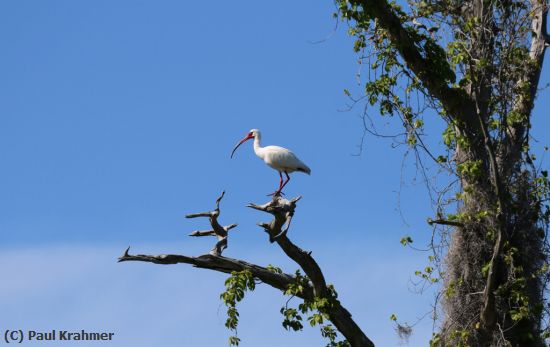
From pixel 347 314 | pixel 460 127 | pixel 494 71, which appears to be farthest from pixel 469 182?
pixel 347 314

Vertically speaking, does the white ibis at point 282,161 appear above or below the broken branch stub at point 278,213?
above

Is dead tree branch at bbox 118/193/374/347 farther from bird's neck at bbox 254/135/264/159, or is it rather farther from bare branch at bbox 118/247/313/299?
bird's neck at bbox 254/135/264/159

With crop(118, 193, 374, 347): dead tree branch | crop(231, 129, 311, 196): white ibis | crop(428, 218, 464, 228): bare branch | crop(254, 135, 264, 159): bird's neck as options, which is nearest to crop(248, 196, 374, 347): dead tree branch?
crop(118, 193, 374, 347): dead tree branch

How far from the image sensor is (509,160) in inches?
455

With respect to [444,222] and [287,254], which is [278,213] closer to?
[287,254]

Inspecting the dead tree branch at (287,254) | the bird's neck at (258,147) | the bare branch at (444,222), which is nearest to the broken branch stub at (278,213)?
the dead tree branch at (287,254)

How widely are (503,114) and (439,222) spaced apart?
57.5 inches

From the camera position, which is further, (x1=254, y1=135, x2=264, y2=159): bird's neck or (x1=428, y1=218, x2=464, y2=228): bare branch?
(x1=254, y1=135, x2=264, y2=159): bird's neck

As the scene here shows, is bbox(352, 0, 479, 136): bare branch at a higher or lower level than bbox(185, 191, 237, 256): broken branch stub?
higher

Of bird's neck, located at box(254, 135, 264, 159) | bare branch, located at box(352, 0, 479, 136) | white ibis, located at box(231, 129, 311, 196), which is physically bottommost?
bare branch, located at box(352, 0, 479, 136)

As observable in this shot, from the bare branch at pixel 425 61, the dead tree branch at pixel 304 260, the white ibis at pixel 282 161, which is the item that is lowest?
the dead tree branch at pixel 304 260

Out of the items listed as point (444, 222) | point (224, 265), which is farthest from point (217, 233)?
point (444, 222)

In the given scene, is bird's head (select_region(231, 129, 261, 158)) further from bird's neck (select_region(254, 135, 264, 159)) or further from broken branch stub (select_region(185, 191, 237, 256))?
broken branch stub (select_region(185, 191, 237, 256))

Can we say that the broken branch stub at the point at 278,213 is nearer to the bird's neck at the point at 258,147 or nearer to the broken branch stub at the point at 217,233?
the broken branch stub at the point at 217,233
